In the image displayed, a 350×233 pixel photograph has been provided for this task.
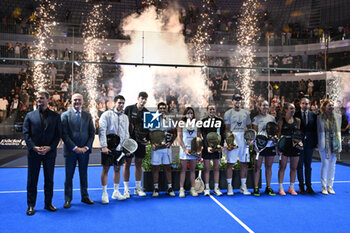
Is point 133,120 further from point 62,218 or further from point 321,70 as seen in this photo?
point 321,70

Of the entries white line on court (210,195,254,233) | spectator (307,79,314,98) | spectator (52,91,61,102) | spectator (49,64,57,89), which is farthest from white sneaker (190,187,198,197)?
spectator (307,79,314,98)

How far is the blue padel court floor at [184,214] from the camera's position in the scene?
361cm

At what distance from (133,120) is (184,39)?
4.60 m

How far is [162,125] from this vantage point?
16.7 feet

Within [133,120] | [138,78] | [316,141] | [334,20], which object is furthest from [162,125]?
[334,20]

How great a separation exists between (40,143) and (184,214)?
222 cm

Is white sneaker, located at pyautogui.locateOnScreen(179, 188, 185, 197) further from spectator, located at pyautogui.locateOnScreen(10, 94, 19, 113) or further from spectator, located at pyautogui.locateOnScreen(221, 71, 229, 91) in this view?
spectator, located at pyautogui.locateOnScreen(10, 94, 19, 113)

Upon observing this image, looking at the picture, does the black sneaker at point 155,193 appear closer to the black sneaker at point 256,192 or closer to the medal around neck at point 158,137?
the medal around neck at point 158,137

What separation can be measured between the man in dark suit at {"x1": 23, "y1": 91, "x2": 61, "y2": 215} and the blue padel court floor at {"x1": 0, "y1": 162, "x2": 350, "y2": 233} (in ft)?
0.96

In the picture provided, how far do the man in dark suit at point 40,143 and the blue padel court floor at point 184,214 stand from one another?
0.96 feet

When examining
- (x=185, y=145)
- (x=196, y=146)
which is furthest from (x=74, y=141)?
(x=196, y=146)

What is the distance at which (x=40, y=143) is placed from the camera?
4129 mm

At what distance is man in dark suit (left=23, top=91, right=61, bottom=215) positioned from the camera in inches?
161

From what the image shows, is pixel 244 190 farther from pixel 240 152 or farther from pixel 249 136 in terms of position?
pixel 249 136
